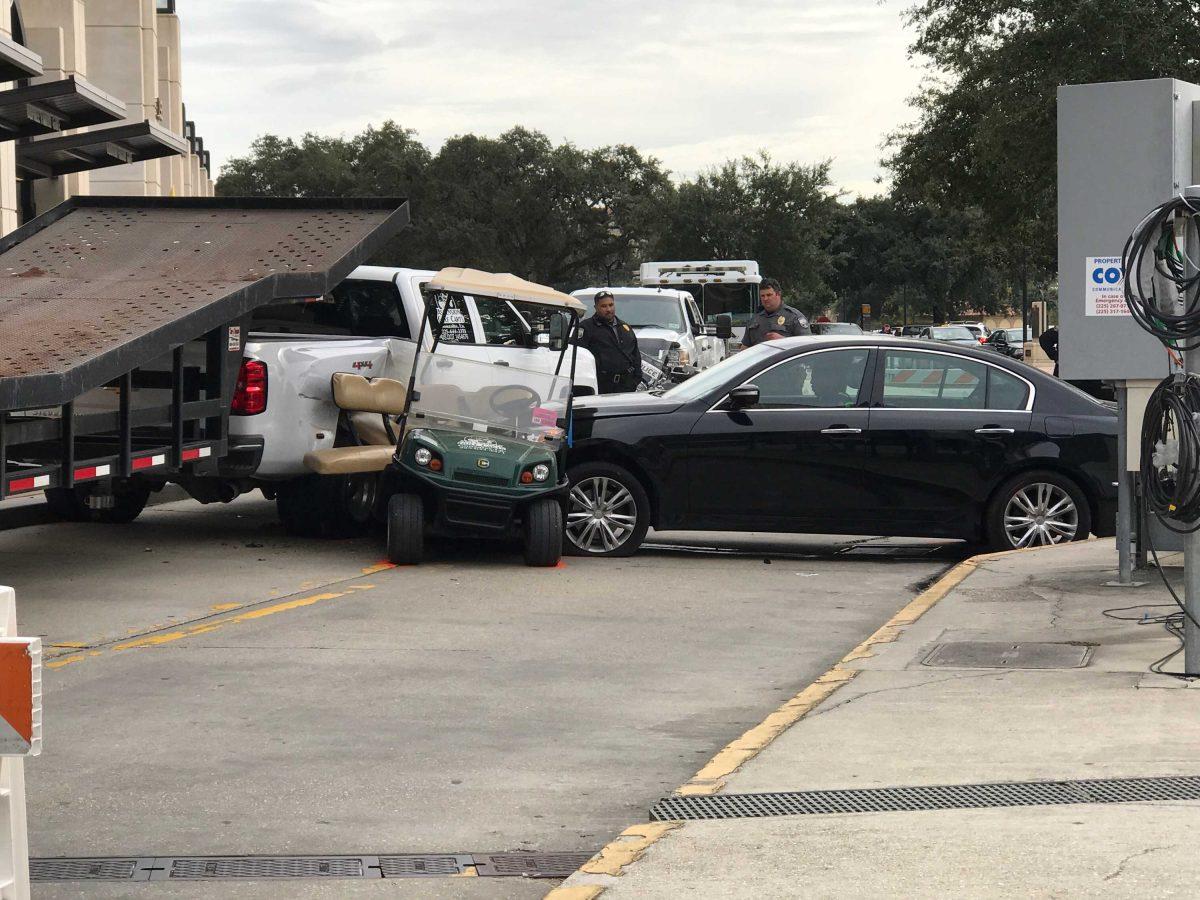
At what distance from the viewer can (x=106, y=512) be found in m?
14.3

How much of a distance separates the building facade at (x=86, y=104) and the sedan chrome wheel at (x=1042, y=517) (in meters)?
9.66

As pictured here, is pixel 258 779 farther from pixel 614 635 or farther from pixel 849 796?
pixel 614 635

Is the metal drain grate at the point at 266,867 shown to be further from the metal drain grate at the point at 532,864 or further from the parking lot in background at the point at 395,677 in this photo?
the metal drain grate at the point at 532,864

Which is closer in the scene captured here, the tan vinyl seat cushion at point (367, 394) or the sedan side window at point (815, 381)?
the sedan side window at point (815, 381)

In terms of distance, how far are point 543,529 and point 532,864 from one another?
6630 mm

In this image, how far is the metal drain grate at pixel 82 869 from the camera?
16.8ft

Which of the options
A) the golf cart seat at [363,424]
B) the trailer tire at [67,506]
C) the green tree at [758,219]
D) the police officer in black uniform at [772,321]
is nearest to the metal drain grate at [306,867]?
the golf cart seat at [363,424]

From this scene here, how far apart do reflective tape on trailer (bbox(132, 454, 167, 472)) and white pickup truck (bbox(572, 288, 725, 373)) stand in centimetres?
1296

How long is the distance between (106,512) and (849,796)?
9.96 metres

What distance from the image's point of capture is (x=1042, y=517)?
1249 centimetres

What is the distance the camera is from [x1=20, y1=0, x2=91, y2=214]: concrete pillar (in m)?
27.7

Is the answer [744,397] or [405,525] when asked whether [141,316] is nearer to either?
[405,525]

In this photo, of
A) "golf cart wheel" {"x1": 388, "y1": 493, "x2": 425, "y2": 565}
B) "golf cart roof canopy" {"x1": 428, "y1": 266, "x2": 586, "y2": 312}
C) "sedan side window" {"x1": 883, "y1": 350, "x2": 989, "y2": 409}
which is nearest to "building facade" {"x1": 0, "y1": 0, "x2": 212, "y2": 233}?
"golf cart roof canopy" {"x1": 428, "y1": 266, "x2": 586, "y2": 312}

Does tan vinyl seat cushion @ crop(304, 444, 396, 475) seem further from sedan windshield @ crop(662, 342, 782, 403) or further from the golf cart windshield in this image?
sedan windshield @ crop(662, 342, 782, 403)
